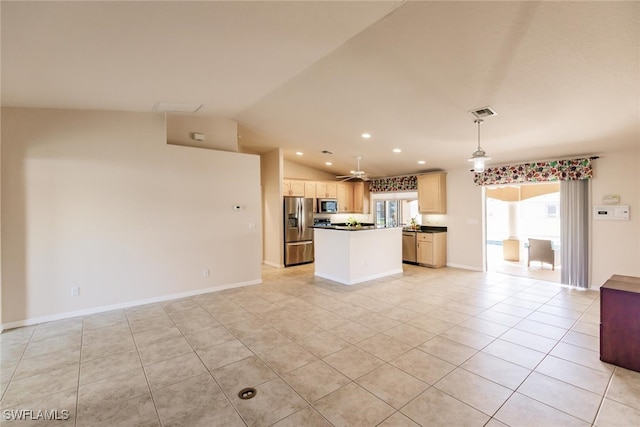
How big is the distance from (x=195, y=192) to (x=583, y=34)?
520 cm

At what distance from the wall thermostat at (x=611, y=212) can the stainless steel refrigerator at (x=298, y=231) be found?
5.86 m

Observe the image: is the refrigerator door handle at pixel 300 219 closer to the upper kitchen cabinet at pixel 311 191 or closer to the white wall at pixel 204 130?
the upper kitchen cabinet at pixel 311 191

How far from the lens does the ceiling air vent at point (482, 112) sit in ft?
12.0

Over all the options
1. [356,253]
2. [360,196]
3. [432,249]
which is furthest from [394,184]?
[356,253]

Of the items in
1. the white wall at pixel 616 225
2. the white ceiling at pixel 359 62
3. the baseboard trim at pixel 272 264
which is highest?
the white ceiling at pixel 359 62

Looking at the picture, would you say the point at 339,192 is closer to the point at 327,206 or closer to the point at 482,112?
the point at 327,206

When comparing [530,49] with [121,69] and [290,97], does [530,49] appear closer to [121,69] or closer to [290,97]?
[290,97]

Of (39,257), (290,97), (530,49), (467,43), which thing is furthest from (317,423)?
(39,257)

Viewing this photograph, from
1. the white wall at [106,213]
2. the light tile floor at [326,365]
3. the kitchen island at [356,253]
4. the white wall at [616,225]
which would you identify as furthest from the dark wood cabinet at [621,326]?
the white wall at [106,213]

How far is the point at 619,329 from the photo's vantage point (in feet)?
8.80

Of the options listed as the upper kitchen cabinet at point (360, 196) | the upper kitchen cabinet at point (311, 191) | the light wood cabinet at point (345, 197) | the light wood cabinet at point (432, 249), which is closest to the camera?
the light wood cabinet at point (432, 249)

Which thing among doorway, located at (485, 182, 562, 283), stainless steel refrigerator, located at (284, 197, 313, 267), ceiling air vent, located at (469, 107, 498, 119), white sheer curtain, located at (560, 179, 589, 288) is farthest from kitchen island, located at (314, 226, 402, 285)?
doorway, located at (485, 182, 562, 283)

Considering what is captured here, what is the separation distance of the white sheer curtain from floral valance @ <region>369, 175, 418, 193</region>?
3.25m

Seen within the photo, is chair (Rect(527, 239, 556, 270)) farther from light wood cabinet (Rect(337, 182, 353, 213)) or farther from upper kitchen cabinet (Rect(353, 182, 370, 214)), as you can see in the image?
light wood cabinet (Rect(337, 182, 353, 213))
